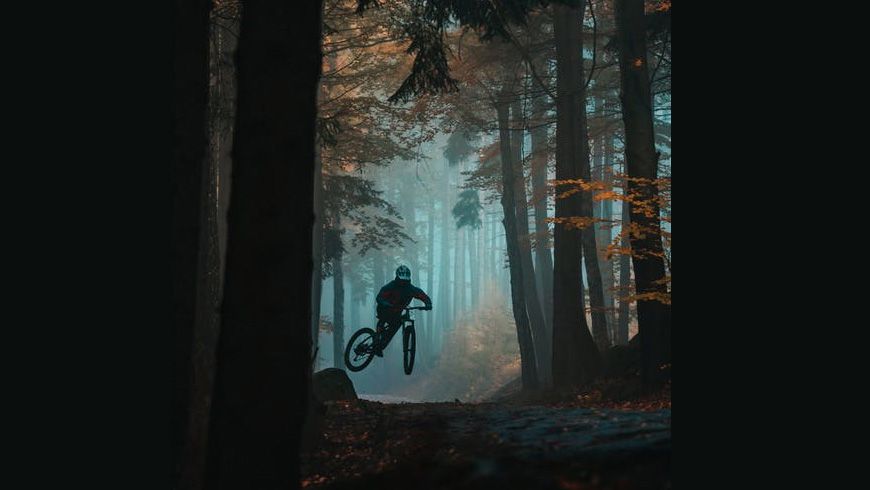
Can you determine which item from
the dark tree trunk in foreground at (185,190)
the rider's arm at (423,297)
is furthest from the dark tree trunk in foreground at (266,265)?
the rider's arm at (423,297)

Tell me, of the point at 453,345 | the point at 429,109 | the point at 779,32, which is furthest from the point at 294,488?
the point at 453,345

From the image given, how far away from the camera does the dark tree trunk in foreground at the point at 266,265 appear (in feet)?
17.9

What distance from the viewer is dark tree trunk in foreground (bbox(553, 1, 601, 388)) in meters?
15.9

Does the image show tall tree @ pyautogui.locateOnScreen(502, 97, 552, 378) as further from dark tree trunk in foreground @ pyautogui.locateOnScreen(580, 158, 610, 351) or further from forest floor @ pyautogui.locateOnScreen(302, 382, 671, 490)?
forest floor @ pyautogui.locateOnScreen(302, 382, 671, 490)

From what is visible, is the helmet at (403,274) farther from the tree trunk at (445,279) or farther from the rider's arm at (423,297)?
the tree trunk at (445,279)

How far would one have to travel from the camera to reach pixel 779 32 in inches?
167

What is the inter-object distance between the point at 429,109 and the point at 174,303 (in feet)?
51.2

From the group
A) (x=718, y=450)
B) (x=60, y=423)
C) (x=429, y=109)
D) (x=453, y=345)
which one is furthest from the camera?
(x=453, y=345)

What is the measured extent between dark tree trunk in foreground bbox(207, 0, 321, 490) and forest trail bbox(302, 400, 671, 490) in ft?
3.43

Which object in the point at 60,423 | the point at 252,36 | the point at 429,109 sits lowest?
the point at 60,423

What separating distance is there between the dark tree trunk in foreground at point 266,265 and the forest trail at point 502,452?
1.04 meters

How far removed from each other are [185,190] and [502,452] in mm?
3518

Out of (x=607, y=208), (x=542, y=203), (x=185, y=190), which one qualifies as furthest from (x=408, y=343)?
(x=607, y=208)

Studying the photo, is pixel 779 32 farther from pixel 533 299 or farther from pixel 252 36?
pixel 533 299
